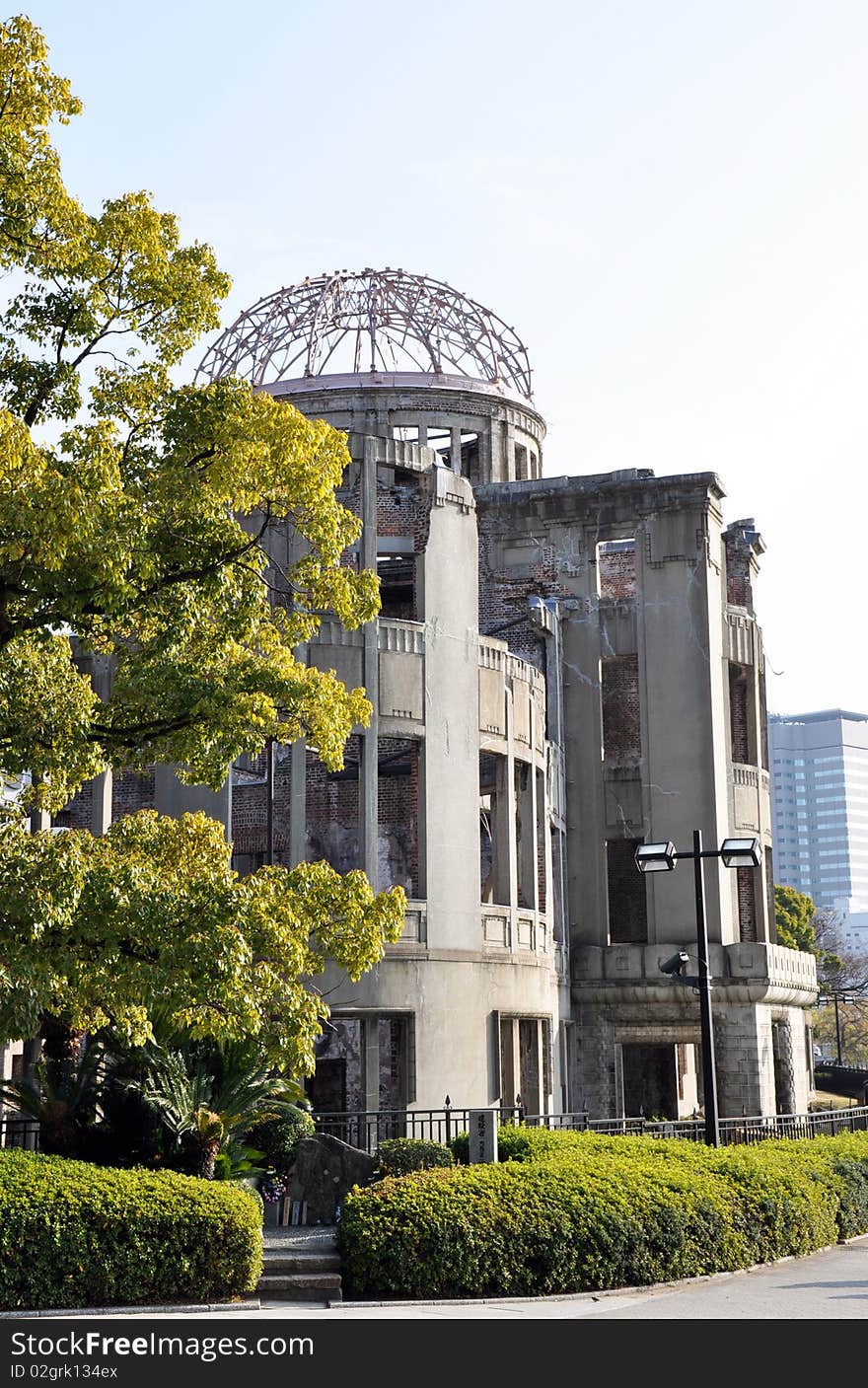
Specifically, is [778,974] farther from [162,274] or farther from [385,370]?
[162,274]

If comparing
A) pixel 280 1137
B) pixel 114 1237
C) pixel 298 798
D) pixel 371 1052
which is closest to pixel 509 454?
pixel 298 798

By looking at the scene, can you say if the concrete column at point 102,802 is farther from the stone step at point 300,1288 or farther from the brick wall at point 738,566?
the brick wall at point 738,566

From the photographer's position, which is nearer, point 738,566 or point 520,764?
point 520,764

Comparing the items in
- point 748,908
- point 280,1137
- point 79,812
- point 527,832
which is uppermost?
point 79,812

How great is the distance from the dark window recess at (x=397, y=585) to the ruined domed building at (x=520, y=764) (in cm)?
9

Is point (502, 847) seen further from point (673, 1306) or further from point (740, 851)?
point (673, 1306)

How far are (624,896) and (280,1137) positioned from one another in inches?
727

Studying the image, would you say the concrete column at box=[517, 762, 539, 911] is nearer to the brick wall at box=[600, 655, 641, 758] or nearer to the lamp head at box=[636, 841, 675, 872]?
the lamp head at box=[636, 841, 675, 872]

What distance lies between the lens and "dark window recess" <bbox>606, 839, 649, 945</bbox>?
36000mm

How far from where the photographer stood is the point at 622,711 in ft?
120

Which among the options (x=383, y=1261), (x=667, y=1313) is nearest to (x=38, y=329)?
(x=383, y=1261)

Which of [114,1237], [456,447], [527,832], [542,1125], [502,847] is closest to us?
[114,1237]

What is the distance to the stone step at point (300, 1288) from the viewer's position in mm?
14109

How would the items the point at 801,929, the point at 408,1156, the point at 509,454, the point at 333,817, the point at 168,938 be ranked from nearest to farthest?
the point at 168,938, the point at 408,1156, the point at 333,817, the point at 509,454, the point at 801,929
